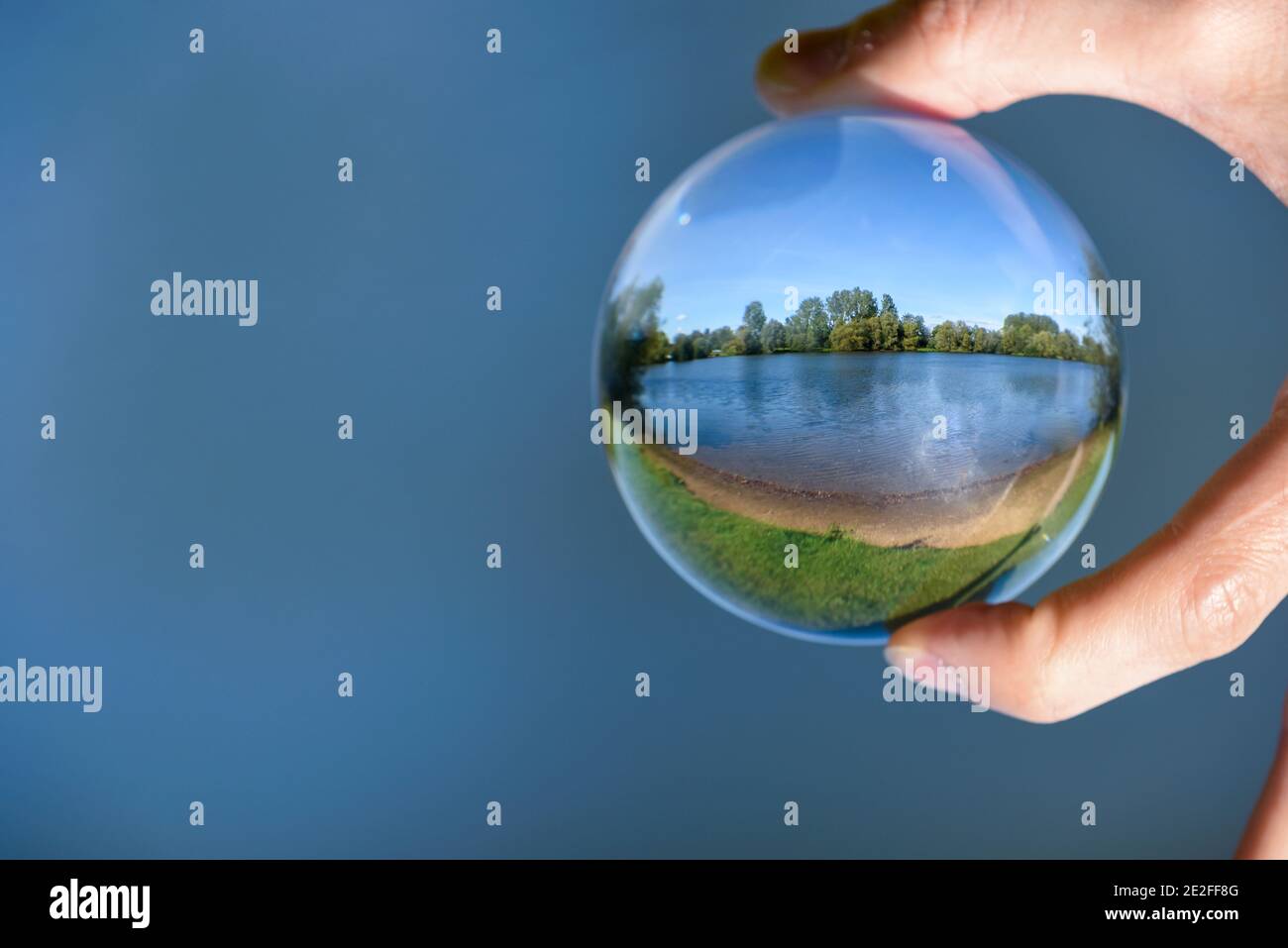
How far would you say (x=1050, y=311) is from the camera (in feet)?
2.46

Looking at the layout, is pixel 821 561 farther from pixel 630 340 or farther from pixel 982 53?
pixel 982 53

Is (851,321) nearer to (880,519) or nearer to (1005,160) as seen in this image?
(880,519)

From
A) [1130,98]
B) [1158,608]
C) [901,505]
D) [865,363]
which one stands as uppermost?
[1130,98]

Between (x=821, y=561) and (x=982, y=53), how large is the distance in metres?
0.55

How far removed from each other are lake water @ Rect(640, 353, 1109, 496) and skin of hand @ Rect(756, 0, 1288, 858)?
0.19m

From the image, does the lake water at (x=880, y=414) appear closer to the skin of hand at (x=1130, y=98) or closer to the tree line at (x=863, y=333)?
the tree line at (x=863, y=333)

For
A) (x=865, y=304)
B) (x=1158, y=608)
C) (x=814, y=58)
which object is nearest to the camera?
(x=865, y=304)

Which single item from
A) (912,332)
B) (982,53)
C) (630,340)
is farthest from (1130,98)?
(630,340)

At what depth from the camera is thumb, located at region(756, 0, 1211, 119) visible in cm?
93

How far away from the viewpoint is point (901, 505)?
2.45ft

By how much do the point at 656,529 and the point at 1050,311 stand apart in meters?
0.38

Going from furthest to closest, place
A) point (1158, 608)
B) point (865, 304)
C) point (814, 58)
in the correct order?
point (814, 58), point (1158, 608), point (865, 304)

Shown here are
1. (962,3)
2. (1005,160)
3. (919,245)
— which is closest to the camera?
(919,245)

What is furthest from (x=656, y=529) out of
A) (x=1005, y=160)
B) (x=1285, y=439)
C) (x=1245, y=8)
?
(x=1245, y=8)
